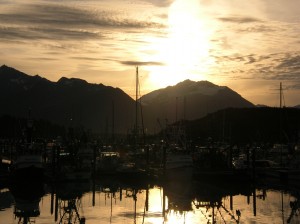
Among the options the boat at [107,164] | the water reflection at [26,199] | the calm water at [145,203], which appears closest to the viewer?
the calm water at [145,203]

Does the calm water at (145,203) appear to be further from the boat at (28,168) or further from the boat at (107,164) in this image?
the boat at (107,164)

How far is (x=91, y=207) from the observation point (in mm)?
49438

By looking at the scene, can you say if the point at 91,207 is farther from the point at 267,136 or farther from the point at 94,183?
the point at 267,136

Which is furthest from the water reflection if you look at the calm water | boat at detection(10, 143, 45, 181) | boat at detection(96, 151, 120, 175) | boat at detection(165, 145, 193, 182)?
boat at detection(165, 145, 193, 182)

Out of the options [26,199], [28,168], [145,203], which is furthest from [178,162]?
[26,199]

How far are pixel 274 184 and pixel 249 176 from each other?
10.9 feet

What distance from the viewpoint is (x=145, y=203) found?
51625 mm

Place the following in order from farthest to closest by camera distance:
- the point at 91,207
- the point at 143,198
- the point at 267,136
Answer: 1. the point at 267,136
2. the point at 143,198
3. the point at 91,207

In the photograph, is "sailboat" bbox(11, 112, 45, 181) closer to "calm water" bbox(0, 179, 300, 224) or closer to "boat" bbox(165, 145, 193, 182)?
"calm water" bbox(0, 179, 300, 224)

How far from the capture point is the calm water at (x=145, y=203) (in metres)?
43.4

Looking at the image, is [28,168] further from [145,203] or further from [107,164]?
[145,203]

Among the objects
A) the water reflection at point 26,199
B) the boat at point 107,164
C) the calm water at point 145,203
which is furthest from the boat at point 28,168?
the boat at point 107,164

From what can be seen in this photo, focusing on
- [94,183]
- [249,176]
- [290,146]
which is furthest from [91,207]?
[290,146]

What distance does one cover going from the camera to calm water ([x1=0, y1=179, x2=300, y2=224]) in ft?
143
